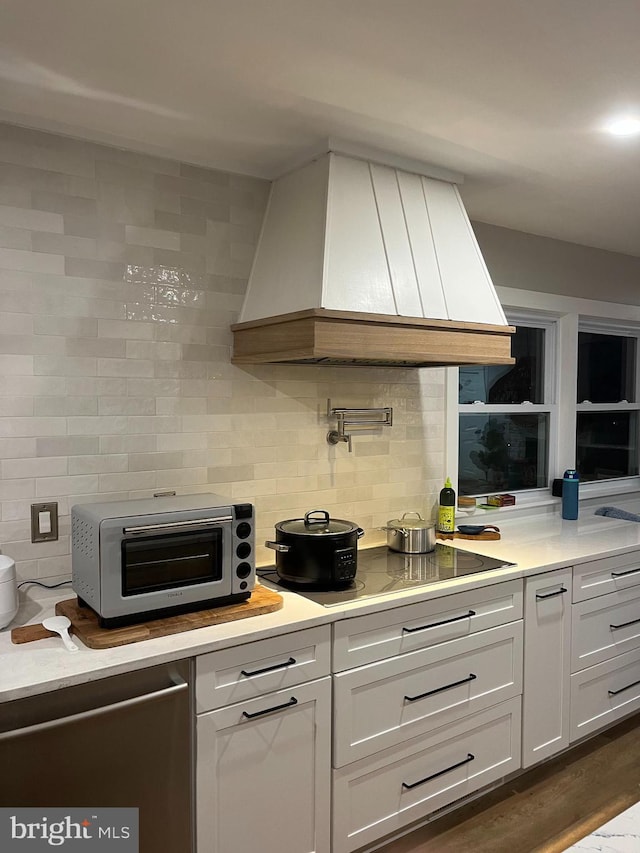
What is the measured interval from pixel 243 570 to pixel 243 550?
0.06 metres

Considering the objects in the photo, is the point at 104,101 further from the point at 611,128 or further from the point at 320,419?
the point at 611,128

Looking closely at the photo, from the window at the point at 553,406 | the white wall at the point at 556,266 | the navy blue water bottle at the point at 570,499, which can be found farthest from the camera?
the navy blue water bottle at the point at 570,499

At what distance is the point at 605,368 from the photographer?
14.0ft

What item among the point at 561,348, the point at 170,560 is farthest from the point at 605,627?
the point at 170,560

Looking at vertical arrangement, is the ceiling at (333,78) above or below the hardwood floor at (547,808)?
above

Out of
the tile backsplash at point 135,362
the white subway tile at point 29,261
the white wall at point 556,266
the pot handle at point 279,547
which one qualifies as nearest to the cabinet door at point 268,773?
the pot handle at point 279,547

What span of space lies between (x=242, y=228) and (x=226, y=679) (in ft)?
5.38

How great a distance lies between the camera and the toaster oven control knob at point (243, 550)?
6.84 feet

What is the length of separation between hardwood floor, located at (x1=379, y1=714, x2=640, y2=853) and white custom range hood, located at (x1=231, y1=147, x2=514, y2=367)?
1.68 metres

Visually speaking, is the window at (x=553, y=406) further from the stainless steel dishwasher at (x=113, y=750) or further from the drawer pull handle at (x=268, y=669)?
the stainless steel dishwasher at (x=113, y=750)

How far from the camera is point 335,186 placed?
2352mm

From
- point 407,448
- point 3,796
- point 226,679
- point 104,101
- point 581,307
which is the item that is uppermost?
point 104,101

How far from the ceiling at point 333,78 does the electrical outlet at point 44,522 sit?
1224 millimetres

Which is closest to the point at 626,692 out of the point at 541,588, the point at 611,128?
Result: the point at 541,588
